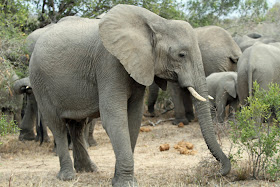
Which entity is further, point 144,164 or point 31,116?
point 31,116

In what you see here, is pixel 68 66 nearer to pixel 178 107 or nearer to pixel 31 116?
pixel 31 116

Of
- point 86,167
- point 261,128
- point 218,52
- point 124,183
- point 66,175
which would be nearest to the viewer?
point 124,183

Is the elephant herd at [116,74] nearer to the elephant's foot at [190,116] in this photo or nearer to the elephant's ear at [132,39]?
the elephant's ear at [132,39]

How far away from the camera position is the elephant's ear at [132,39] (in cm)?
501

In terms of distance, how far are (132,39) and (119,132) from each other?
103cm

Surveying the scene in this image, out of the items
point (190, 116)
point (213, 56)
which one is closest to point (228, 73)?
point (213, 56)

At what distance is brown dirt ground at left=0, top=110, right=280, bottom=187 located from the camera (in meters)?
5.33

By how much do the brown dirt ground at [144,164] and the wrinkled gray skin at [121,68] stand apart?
16.5 inches

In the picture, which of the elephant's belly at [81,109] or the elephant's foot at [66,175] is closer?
the elephant's belly at [81,109]

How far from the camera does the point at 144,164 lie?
704 cm

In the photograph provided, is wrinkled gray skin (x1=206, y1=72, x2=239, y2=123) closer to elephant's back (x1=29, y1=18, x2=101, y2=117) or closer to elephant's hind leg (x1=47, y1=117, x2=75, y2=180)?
elephant's hind leg (x1=47, y1=117, x2=75, y2=180)

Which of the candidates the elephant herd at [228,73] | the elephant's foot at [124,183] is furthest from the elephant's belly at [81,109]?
the elephant herd at [228,73]

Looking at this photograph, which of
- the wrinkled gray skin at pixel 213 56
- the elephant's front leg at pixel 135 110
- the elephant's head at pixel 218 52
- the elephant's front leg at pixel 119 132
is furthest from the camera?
the elephant's head at pixel 218 52

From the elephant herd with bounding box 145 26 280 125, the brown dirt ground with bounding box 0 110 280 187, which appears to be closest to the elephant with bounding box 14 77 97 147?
the brown dirt ground with bounding box 0 110 280 187
